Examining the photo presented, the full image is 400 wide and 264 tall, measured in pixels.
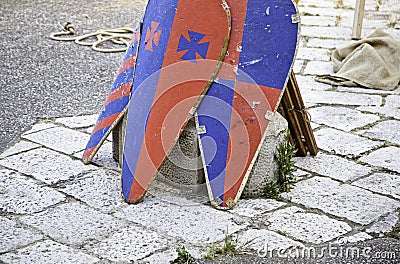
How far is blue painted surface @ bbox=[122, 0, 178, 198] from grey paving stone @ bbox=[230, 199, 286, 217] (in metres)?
0.52

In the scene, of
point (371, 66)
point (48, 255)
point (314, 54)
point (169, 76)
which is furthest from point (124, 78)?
point (314, 54)

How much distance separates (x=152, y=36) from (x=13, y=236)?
3.62 feet

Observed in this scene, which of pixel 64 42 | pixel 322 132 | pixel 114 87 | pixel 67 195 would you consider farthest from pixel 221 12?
pixel 64 42

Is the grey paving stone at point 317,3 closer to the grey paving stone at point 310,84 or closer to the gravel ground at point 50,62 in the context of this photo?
the gravel ground at point 50,62

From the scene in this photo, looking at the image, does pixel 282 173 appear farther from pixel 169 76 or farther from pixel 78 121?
pixel 78 121

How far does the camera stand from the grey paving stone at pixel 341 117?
4.38m

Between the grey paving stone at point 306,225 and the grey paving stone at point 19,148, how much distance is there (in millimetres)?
1496

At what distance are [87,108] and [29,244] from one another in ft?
5.89

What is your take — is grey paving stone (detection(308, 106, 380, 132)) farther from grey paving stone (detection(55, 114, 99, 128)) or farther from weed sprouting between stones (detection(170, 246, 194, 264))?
weed sprouting between stones (detection(170, 246, 194, 264))

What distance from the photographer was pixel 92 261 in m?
2.77

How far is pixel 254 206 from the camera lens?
3270mm

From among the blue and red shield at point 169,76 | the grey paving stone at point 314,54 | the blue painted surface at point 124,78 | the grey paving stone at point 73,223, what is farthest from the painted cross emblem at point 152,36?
the grey paving stone at point 314,54

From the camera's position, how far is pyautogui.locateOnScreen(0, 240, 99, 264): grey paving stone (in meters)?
2.76

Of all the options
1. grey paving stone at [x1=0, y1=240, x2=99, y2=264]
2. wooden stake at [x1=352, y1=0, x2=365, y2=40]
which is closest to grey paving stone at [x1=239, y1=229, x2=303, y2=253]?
grey paving stone at [x1=0, y1=240, x2=99, y2=264]
